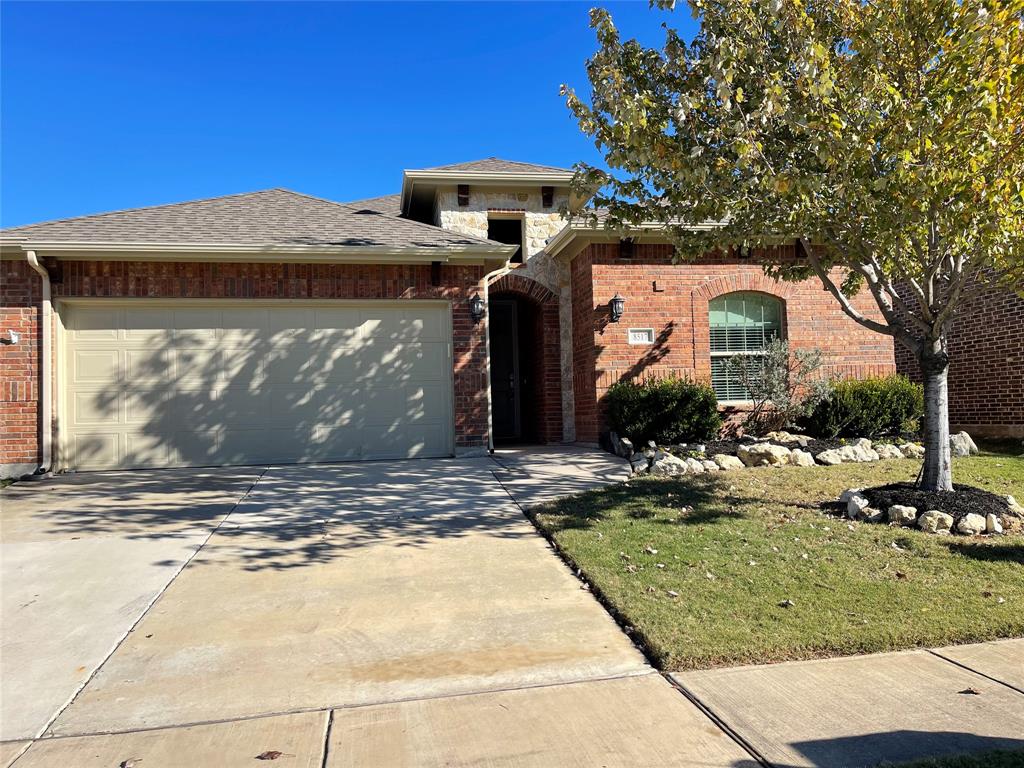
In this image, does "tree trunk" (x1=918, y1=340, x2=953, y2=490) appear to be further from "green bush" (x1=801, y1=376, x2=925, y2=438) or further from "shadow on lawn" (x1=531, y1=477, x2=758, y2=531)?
"green bush" (x1=801, y1=376, x2=925, y2=438)

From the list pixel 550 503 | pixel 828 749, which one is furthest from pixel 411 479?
pixel 828 749

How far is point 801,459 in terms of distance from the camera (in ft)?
29.3

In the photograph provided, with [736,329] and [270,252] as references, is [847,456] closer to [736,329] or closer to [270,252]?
[736,329]

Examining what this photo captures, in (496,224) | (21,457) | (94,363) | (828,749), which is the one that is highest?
(496,224)

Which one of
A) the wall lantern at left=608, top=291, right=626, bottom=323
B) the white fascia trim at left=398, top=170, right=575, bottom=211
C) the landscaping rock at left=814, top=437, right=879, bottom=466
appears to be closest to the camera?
the landscaping rock at left=814, top=437, right=879, bottom=466

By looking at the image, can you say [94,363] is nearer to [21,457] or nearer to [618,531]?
[21,457]

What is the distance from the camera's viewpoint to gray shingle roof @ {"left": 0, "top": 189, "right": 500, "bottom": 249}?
33.2 ft

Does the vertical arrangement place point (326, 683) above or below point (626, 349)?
below

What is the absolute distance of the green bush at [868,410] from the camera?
1070 centimetres

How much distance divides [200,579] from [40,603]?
3.18 feet

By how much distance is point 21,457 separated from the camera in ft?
32.0

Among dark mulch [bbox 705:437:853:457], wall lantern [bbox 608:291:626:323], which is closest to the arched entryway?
wall lantern [bbox 608:291:626:323]

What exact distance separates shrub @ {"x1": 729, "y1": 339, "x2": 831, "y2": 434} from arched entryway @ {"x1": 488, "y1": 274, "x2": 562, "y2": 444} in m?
3.38

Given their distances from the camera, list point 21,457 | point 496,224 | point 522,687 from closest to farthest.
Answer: point 522,687 → point 21,457 → point 496,224
